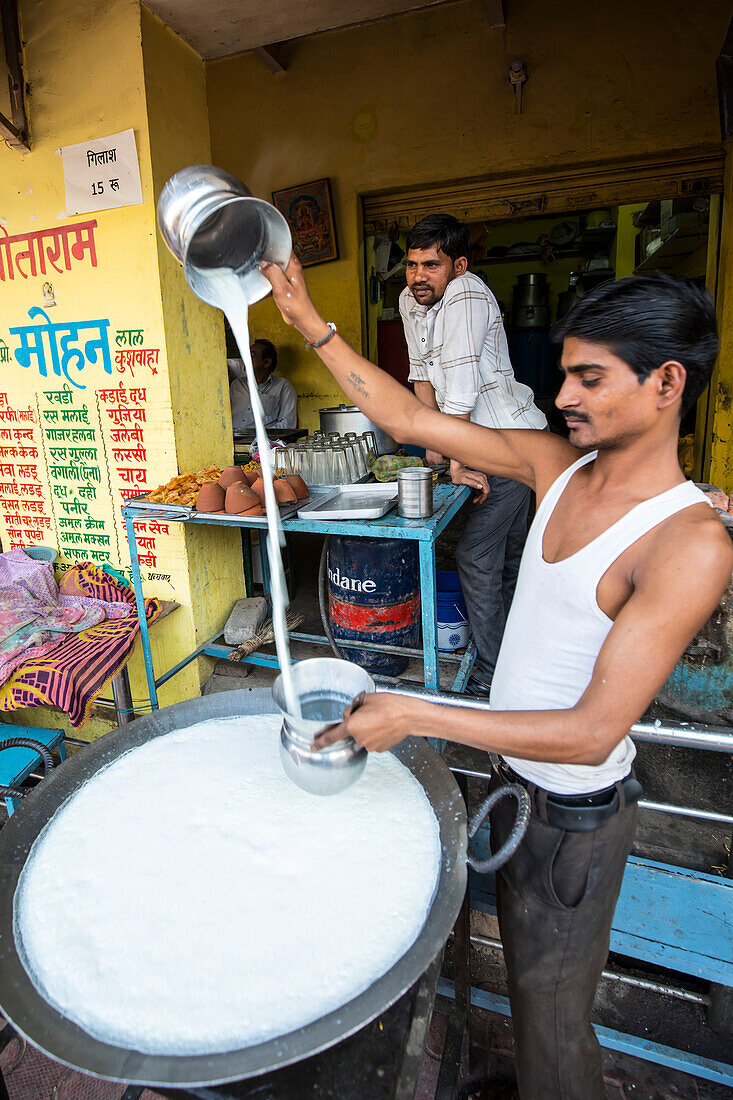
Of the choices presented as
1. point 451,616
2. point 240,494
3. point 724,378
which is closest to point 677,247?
point 724,378

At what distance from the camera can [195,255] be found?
3.99ft

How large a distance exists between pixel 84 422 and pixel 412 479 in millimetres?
1762

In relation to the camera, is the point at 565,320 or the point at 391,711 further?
the point at 565,320

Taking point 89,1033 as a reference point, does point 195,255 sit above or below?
above

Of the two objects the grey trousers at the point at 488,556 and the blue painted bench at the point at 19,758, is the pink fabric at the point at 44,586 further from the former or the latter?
the grey trousers at the point at 488,556

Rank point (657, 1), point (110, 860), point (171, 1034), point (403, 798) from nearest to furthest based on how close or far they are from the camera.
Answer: point (171, 1034), point (110, 860), point (403, 798), point (657, 1)

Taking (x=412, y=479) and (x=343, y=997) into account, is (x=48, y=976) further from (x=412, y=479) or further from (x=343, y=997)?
(x=412, y=479)

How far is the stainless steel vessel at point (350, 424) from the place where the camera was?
3.30 meters

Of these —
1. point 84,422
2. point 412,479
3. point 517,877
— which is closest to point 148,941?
point 517,877

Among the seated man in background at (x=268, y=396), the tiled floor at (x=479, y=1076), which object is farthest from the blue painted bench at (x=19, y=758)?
the seated man in background at (x=268, y=396)

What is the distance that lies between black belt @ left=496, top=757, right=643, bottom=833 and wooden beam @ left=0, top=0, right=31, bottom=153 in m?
3.33

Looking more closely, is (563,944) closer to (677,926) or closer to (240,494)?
(677,926)

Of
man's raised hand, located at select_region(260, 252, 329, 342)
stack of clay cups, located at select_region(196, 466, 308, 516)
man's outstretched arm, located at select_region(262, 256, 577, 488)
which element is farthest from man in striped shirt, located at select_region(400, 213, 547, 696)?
man's raised hand, located at select_region(260, 252, 329, 342)

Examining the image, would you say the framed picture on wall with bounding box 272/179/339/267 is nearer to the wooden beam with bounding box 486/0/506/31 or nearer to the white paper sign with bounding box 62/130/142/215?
the wooden beam with bounding box 486/0/506/31
